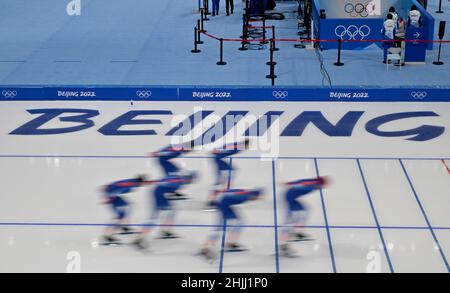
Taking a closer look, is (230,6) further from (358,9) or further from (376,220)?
(376,220)

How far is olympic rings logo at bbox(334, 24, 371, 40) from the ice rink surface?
380cm

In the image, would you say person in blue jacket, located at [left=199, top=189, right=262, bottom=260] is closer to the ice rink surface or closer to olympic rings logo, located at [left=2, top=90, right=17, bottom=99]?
the ice rink surface

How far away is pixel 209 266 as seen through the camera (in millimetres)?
9492

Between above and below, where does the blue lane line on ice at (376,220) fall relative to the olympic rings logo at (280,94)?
below

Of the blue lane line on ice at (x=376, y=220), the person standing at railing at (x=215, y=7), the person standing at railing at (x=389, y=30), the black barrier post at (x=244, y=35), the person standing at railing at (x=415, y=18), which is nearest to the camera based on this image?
the blue lane line on ice at (x=376, y=220)

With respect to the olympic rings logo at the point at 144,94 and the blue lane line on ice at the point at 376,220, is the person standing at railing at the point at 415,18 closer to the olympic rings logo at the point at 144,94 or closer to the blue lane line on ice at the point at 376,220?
the blue lane line on ice at the point at 376,220

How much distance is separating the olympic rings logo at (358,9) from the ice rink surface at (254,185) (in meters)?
5.16

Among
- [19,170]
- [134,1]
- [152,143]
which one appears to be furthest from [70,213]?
[134,1]

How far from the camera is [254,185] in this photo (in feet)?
39.2

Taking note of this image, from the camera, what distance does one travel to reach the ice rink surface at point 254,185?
966 cm

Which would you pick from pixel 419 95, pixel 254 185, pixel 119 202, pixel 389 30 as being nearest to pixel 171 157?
pixel 254 185

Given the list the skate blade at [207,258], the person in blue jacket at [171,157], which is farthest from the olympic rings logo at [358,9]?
the skate blade at [207,258]

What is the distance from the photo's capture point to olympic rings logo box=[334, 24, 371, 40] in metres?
18.9

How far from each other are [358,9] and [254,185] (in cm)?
977
